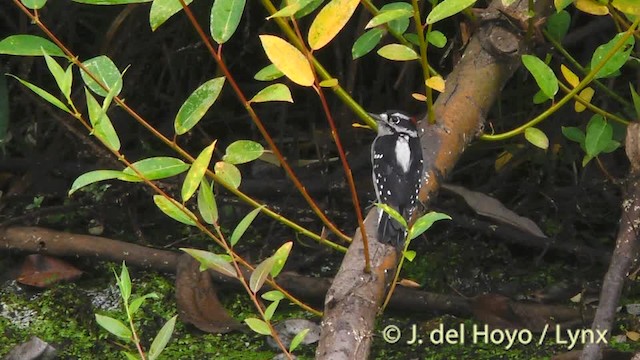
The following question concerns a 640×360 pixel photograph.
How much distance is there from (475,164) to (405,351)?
796 millimetres

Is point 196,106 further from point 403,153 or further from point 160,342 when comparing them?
point 403,153

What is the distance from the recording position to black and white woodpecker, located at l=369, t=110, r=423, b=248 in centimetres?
243

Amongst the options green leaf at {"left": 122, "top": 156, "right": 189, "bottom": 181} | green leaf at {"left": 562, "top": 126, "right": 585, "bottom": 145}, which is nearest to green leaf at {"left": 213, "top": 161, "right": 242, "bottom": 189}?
green leaf at {"left": 122, "top": 156, "right": 189, "bottom": 181}

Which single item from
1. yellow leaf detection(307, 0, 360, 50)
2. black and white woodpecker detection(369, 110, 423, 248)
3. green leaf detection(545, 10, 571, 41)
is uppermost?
yellow leaf detection(307, 0, 360, 50)

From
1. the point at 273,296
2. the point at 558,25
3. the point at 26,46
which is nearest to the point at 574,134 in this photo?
the point at 558,25

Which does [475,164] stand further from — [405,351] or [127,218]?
[127,218]

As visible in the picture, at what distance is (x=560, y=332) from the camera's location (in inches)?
112

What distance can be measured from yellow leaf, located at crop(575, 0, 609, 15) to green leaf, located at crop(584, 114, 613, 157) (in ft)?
1.01

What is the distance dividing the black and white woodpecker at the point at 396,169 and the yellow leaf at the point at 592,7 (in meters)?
0.48

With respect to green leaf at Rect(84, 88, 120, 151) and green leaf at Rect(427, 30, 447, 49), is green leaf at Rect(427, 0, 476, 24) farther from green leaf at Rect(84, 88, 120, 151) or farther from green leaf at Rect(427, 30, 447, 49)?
green leaf at Rect(84, 88, 120, 151)

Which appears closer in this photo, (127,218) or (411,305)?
(411,305)

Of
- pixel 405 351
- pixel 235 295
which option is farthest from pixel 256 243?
pixel 405 351

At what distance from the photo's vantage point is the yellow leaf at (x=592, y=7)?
7.72ft

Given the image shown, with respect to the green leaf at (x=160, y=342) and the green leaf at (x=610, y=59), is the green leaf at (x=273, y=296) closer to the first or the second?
the green leaf at (x=160, y=342)
